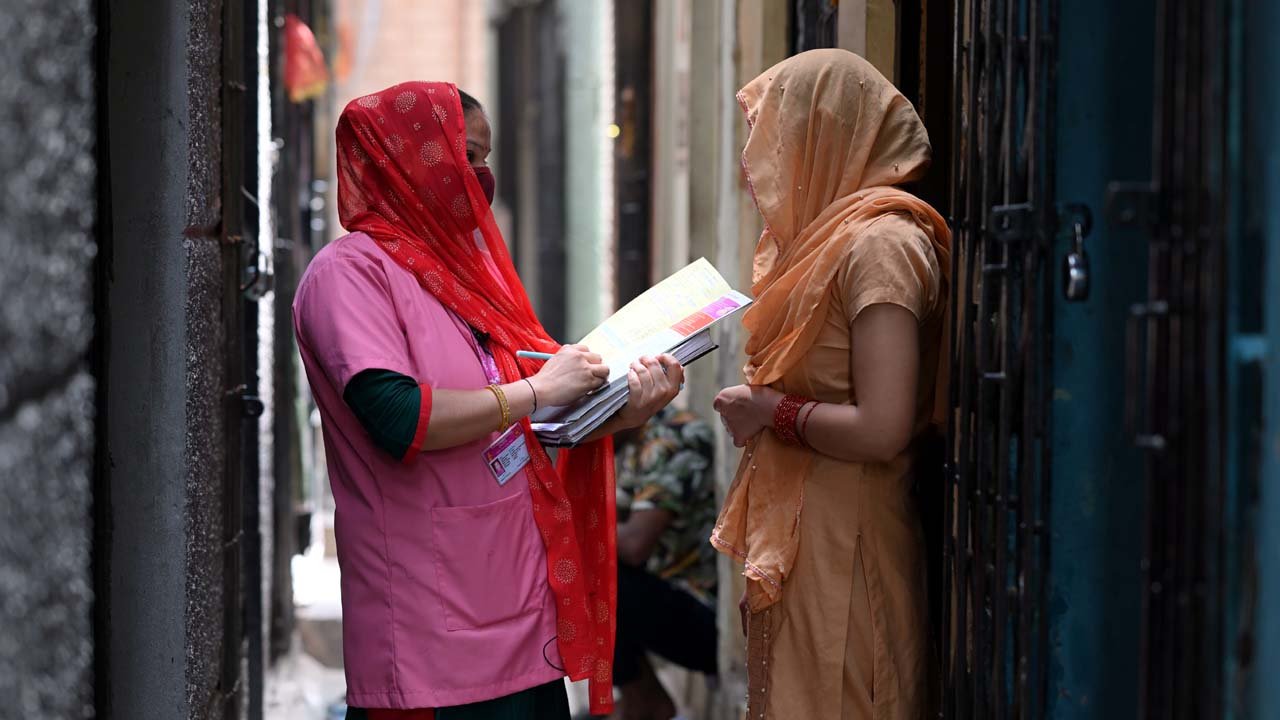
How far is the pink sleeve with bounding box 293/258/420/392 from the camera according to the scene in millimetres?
2344

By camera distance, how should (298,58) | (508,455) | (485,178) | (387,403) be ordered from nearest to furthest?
(387,403), (508,455), (485,178), (298,58)

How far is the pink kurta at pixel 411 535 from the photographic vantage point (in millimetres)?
2434

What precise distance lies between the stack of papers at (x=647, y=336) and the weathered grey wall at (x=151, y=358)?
63cm

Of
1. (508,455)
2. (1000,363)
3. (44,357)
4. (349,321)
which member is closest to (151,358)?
(349,321)

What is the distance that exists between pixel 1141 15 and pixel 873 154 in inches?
24.7

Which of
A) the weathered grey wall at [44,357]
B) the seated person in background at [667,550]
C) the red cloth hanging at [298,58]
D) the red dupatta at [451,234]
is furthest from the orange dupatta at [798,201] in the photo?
the red cloth hanging at [298,58]

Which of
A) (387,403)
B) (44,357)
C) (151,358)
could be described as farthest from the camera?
(151,358)

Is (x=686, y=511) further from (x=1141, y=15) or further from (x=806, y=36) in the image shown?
(x=1141, y=15)

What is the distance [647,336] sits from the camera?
2.63 metres

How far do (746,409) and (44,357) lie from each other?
1369 millimetres

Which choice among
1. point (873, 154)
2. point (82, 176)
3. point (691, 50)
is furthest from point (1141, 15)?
point (691, 50)

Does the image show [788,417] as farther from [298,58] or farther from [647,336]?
[298,58]

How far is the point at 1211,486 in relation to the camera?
160 cm

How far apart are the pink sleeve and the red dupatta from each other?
3.6 inches
